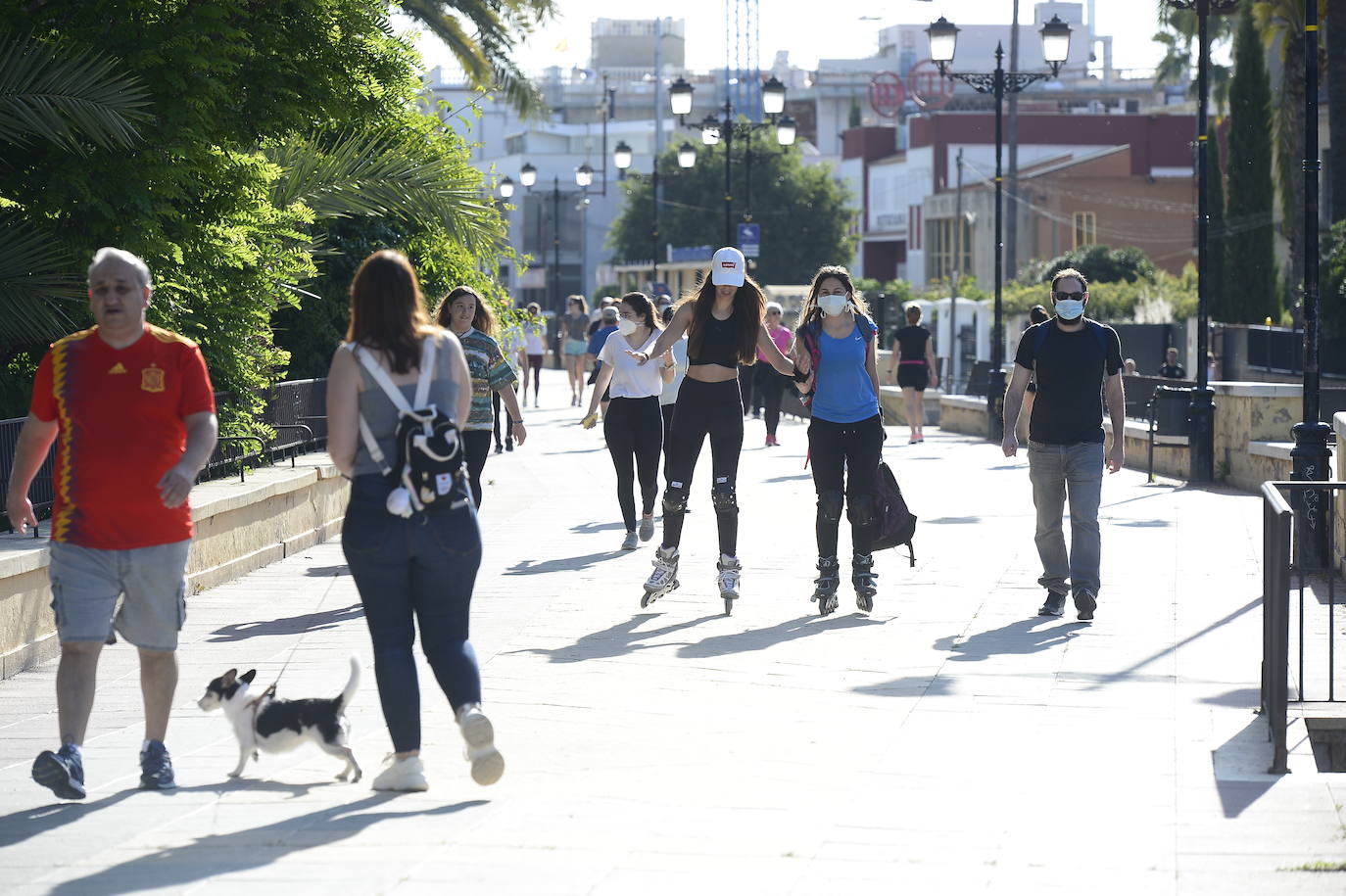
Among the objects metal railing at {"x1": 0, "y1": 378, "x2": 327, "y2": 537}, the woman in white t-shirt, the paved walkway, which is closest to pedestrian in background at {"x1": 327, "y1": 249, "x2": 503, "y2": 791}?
the paved walkway

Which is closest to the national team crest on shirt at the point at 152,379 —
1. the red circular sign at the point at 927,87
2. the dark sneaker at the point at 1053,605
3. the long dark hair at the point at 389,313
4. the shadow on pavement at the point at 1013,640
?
the long dark hair at the point at 389,313

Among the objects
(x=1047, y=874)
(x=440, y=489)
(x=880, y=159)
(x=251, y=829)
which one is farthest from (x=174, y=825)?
(x=880, y=159)

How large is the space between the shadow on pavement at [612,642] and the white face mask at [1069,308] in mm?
2361

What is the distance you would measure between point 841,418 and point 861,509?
49 cm

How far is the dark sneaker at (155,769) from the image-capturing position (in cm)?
589

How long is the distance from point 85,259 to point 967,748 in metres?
6.12

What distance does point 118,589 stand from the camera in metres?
5.82

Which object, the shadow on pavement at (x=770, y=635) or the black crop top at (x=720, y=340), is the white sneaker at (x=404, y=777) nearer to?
the shadow on pavement at (x=770, y=635)

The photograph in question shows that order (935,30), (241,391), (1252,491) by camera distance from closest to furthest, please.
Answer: (241,391), (1252,491), (935,30)

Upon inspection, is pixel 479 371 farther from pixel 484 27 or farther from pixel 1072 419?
pixel 484 27

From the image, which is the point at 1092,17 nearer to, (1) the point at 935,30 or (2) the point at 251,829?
(1) the point at 935,30

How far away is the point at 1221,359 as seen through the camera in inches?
1112

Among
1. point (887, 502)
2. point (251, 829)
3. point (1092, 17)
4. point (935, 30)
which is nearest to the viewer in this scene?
point (251, 829)

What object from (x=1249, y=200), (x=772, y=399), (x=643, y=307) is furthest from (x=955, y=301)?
(x=643, y=307)
